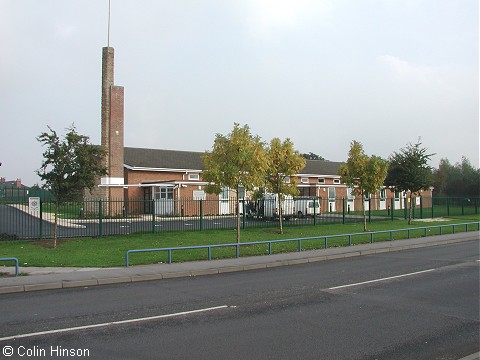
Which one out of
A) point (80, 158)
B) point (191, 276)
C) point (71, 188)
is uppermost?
point (80, 158)

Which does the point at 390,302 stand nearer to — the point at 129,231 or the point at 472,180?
the point at 129,231

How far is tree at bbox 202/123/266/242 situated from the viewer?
19.5 m

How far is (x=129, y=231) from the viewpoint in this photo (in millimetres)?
23484

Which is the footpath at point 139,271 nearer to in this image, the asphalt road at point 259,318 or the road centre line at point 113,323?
the asphalt road at point 259,318

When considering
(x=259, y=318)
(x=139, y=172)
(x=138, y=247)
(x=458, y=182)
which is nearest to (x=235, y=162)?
(x=138, y=247)

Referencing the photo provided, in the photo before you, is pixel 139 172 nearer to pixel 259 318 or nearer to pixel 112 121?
pixel 112 121

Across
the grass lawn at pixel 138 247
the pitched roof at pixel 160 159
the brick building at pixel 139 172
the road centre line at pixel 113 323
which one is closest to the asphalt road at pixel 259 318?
the road centre line at pixel 113 323

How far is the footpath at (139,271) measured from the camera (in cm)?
1133

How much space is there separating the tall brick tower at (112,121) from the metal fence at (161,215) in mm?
2715

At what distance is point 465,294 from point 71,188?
15.5 metres

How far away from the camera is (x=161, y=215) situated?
3062 centimetres

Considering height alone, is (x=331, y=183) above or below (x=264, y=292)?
above

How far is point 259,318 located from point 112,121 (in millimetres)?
35097

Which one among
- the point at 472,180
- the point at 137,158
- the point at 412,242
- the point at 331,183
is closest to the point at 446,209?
the point at 331,183
